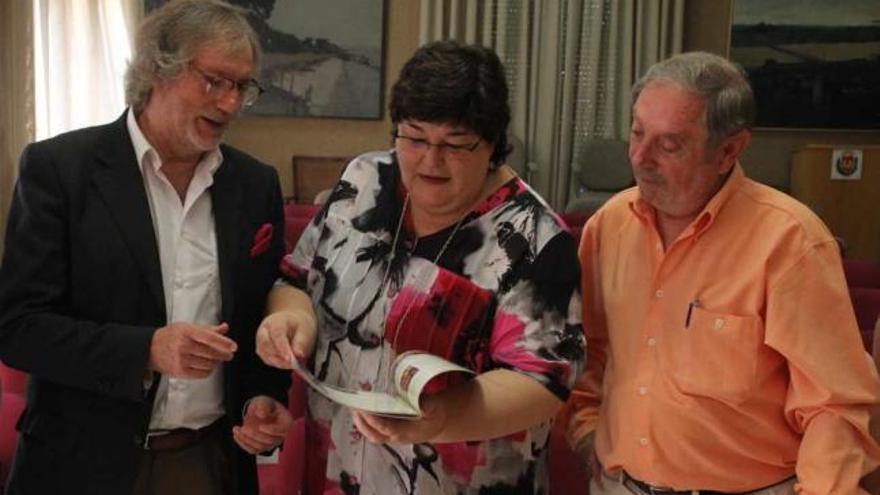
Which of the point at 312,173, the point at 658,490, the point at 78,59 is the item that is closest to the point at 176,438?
the point at 658,490

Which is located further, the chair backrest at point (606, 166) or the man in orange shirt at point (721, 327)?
the chair backrest at point (606, 166)

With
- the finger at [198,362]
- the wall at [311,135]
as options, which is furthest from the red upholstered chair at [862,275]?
the wall at [311,135]

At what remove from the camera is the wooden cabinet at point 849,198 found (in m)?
6.89

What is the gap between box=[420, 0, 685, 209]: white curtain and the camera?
750cm

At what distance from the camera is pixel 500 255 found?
1.50 metres

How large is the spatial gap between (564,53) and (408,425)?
6.76 m

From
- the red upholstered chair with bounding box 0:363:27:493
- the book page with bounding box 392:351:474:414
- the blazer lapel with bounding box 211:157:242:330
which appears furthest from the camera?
the red upholstered chair with bounding box 0:363:27:493

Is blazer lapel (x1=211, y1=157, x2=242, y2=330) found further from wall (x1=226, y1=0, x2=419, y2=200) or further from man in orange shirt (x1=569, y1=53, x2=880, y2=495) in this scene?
wall (x1=226, y1=0, x2=419, y2=200)

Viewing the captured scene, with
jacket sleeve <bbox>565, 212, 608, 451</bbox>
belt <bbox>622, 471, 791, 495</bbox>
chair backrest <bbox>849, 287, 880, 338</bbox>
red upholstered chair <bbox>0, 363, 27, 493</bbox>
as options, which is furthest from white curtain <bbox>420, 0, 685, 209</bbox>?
belt <bbox>622, 471, 791, 495</bbox>

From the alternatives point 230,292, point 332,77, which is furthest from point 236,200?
point 332,77

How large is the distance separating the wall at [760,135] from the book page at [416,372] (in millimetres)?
6981

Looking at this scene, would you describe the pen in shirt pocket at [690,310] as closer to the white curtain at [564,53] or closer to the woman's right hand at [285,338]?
the woman's right hand at [285,338]

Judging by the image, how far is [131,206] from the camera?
167 centimetres

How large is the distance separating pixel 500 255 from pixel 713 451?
0.56 meters
